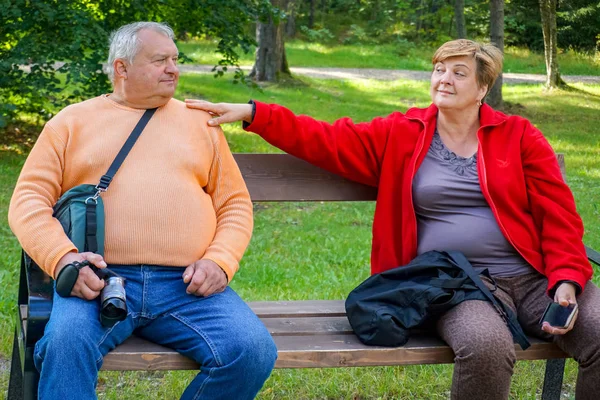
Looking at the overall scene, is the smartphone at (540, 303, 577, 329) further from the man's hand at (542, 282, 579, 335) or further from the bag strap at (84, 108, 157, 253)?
the bag strap at (84, 108, 157, 253)

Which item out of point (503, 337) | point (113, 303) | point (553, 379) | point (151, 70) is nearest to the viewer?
point (113, 303)

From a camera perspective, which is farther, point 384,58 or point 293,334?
point 384,58

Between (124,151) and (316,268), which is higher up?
(124,151)

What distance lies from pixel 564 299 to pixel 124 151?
5.89 ft

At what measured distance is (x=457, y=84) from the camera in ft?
11.5

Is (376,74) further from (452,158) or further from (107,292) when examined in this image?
(107,292)

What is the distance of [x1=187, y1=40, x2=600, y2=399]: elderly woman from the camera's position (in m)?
3.36

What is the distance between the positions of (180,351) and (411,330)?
0.93m

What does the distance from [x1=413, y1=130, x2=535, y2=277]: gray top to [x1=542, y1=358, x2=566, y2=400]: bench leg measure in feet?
2.10

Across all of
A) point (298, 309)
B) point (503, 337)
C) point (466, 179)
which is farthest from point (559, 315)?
point (298, 309)

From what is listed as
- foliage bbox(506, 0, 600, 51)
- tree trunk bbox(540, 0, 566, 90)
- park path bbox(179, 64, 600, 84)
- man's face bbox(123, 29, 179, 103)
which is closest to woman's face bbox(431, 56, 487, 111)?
man's face bbox(123, 29, 179, 103)

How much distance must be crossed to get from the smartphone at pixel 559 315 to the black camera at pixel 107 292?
1597mm

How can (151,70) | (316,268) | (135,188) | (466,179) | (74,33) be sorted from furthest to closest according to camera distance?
(74,33)
(316,268)
(466,179)
(151,70)
(135,188)

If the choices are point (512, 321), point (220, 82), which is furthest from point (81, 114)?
point (220, 82)
